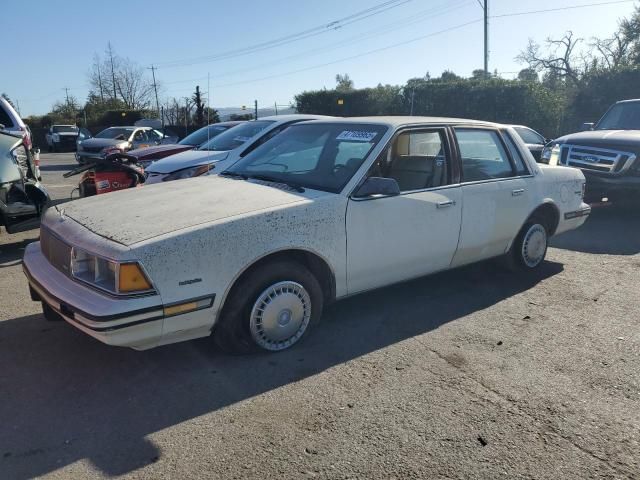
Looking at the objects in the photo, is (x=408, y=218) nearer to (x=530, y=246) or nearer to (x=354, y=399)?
(x=354, y=399)

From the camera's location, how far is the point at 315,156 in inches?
171

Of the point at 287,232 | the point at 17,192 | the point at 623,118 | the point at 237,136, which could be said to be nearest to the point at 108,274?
the point at 287,232

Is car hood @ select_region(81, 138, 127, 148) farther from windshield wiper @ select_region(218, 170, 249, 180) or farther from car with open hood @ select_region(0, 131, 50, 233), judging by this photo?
windshield wiper @ select_region(218, 170, 249, 180)

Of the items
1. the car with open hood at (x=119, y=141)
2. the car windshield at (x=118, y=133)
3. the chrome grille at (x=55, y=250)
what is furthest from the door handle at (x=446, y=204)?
Answer: the car windshield at (x=118, y=133)

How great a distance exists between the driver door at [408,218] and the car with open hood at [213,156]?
2.73 metres

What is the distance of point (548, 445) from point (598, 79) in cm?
2370

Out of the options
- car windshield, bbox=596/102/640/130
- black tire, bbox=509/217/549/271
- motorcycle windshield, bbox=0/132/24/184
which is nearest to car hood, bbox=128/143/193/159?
motorcycle windshield, bbox=0/132/24/184

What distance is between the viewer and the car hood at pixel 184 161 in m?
7.55

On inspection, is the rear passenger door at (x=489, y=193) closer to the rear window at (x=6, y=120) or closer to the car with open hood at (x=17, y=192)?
the car with open hood at (x=17, y=192)

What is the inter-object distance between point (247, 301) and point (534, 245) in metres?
3.38

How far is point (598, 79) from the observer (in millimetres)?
22344

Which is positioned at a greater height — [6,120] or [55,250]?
[6,120]

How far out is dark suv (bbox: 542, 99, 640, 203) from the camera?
8273 millimetres

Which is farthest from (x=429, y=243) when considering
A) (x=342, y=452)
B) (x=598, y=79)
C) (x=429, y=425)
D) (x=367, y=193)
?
(x=598, y=79)
